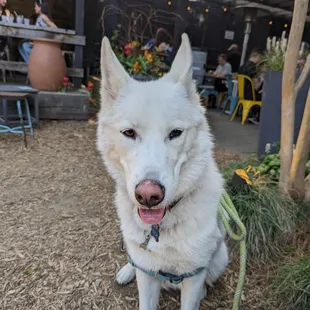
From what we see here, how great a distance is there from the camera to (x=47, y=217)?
2.75 metres

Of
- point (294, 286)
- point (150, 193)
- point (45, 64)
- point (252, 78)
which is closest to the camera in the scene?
point (150, 193)

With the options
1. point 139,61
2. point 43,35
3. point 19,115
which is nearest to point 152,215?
point 19,115

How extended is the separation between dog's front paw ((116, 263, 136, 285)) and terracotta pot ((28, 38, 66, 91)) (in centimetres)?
453

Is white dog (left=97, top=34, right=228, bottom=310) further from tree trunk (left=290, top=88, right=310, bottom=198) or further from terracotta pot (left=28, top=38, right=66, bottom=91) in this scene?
terracotta pot (left=28, top=38, right=66, bottom=91)

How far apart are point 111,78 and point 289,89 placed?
5.34 ft

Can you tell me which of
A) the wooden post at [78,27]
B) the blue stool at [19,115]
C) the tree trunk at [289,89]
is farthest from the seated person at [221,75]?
the tree trunk at [289,89]

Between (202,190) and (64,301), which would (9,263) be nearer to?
(64,301)

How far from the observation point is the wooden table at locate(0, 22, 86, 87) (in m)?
5.64

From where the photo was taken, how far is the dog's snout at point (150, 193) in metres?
1.17

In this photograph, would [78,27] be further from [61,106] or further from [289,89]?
[289,89]

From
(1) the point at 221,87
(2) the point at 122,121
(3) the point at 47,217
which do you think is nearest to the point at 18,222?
(3) the point at 47,217

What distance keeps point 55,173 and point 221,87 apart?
6902 mm

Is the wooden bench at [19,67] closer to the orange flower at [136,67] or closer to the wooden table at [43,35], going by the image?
the wooden table at [43,35]

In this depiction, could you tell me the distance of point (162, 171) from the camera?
122 cm
